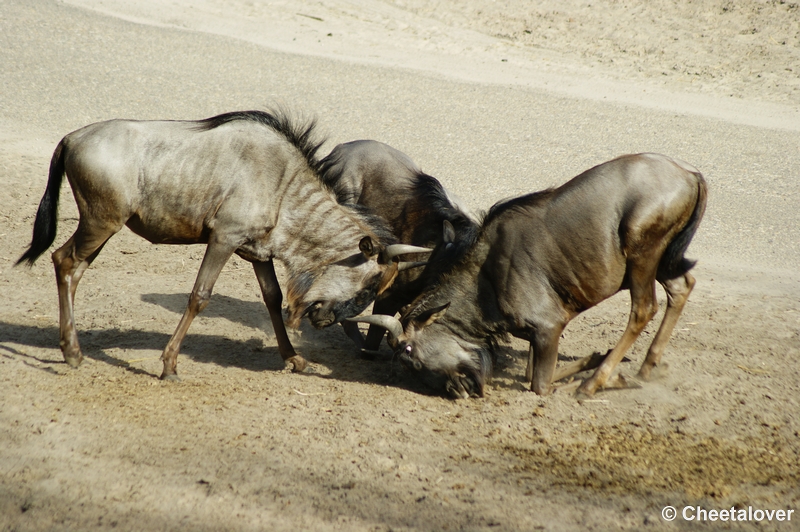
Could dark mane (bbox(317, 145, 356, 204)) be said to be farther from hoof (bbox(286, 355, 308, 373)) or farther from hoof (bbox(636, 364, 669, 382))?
hoof (bbox(636, 364, 669, 382))

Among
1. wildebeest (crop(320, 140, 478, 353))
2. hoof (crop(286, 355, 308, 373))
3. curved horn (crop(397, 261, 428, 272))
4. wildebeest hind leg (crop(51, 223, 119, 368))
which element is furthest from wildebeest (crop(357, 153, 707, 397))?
wildebeest hind leg (crop(51, 223, 119, 368))

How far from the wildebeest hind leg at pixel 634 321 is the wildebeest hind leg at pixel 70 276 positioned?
4119mm

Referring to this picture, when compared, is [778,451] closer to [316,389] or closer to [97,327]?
[316,389]

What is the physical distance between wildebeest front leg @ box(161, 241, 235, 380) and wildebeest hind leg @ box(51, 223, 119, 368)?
30.9 inches

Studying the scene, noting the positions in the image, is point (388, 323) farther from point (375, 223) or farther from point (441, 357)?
point (375, 223)

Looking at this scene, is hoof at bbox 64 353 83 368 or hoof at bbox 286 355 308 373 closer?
hoof at bbox 64 353 83 368

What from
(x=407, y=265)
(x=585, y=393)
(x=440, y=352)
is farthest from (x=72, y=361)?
(x=585, y=393)

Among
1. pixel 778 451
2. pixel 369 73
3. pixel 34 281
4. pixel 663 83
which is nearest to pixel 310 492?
pixel 778 451

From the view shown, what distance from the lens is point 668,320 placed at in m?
6.30

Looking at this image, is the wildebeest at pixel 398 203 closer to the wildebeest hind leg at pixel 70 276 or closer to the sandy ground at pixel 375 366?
the sandy ground at pixel 375 366

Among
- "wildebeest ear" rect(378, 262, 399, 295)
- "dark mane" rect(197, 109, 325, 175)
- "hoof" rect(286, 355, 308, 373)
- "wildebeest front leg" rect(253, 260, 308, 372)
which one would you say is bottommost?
"hoof" rect(286, 355, 308, 373)

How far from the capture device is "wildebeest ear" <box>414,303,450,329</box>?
6012mm

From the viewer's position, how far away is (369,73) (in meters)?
18.2

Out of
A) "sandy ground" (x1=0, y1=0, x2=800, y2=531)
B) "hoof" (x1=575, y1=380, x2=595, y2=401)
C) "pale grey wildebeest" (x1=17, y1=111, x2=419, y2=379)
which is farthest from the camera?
"hoof" (x1=575, y1=380, x2=595, y2=401)
